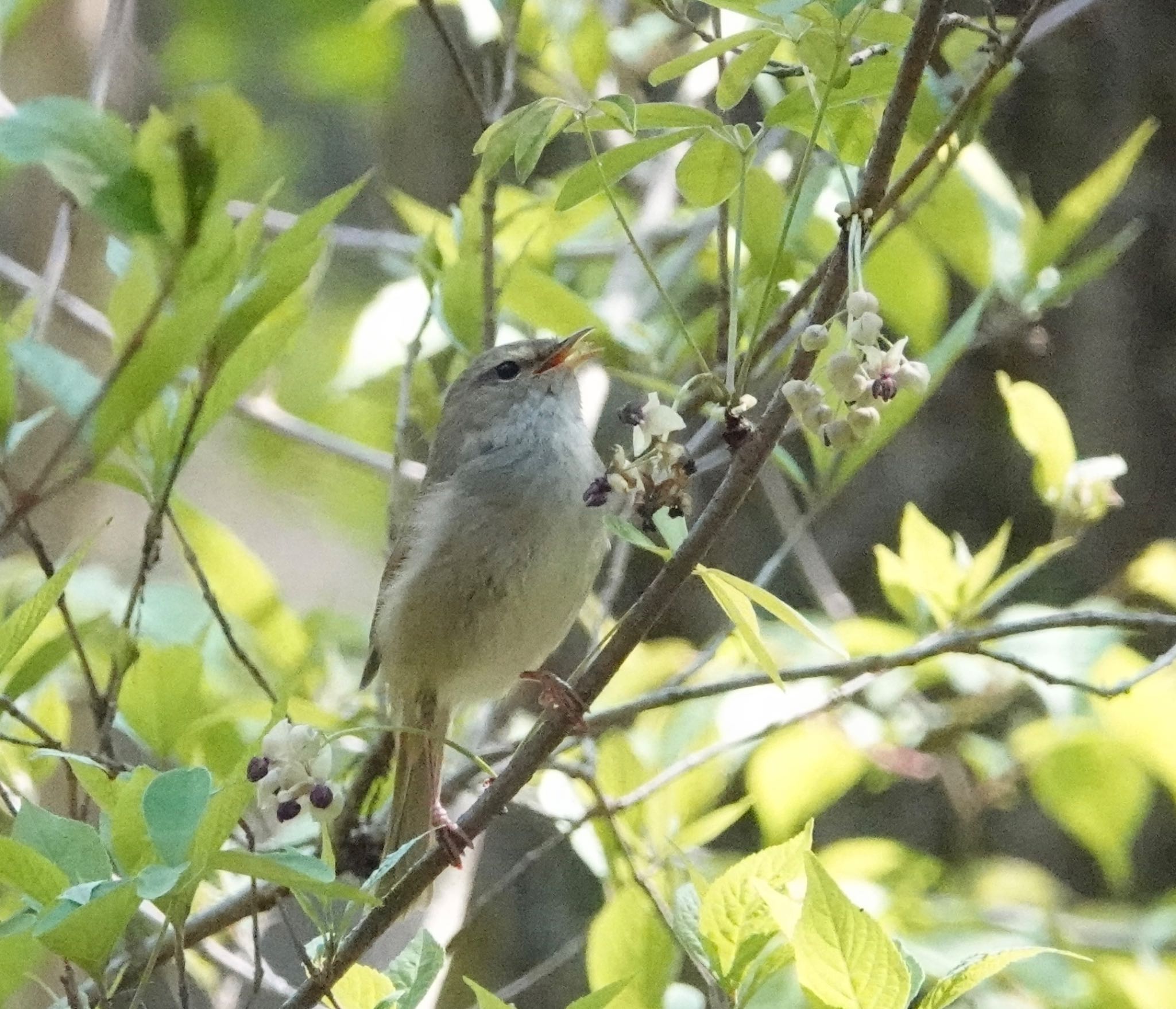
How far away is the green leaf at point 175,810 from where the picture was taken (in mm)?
1040

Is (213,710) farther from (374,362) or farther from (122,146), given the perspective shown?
(122,146)

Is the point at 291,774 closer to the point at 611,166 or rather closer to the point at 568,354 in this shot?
the point at 611,166

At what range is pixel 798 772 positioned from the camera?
235 centimetres

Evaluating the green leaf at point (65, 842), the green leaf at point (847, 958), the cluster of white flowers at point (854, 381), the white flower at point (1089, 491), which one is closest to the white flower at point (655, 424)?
the cluster of white flowers at point (854, 381)

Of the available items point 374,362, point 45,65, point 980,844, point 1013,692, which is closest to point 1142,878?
point 980,844

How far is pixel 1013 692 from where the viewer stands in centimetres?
278

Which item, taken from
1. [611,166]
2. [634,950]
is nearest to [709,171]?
[611,166]

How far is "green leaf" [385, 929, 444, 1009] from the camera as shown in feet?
4.27

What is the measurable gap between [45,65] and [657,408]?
2.47 m

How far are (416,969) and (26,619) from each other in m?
0.50

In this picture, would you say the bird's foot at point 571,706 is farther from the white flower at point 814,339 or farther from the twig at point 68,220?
the twig at point 68,220

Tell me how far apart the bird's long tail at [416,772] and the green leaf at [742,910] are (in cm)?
95

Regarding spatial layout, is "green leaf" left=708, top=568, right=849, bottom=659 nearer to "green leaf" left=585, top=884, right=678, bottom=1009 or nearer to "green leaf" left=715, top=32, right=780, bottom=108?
"green leaf" left=715, top=32, right=780, bottom=108

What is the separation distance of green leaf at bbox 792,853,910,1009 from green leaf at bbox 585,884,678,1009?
632 millimetres
